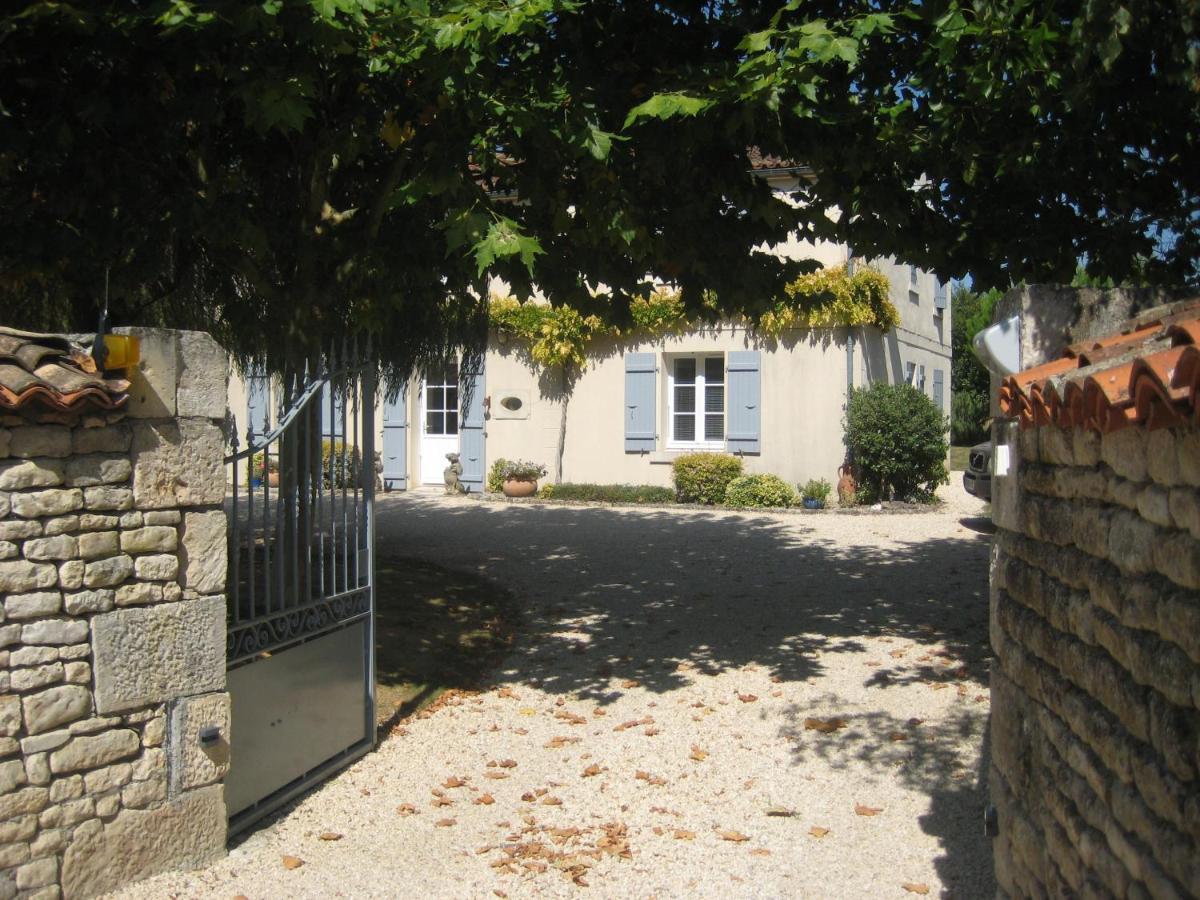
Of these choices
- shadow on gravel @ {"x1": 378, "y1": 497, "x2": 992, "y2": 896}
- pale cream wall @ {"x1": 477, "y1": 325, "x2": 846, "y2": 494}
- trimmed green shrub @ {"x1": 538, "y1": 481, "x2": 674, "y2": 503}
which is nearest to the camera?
shadow on gravel @ {"x1": 378, "y1": 497, "x2": 992, "y2": 896}

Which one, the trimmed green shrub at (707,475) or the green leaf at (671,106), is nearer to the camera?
the green leaf at (671,106)

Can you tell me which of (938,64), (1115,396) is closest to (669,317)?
(938,64)

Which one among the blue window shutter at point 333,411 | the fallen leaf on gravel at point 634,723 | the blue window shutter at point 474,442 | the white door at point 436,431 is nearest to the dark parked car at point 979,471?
the fallen leaf on gravel at point 634,723

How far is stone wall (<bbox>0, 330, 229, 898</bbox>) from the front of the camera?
3.62 meters

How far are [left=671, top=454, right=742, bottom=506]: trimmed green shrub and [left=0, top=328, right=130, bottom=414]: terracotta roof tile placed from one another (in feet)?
36.8

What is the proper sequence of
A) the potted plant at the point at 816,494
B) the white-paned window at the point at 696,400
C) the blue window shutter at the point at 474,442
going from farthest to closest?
the blue window shutter at the point at 474,442 → the white-paned window at the point at 696,400 → the potted plant at the point at 816,494

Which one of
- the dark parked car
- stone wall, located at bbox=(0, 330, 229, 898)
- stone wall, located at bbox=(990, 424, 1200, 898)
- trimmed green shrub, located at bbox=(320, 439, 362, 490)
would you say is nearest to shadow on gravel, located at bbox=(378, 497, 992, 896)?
the dark parked car

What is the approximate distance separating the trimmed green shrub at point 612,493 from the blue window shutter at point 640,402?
676mm

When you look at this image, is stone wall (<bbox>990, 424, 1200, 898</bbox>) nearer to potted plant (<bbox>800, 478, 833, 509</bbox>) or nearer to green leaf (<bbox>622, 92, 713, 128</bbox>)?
green leaf (<bbox>622, 92, 713, 128</bbox>)

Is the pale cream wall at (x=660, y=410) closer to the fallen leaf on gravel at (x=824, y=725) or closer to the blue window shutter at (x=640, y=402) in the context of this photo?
the blue window shutter at (x=640, y=402)

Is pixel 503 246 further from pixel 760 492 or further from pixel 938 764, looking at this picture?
pixel 760 492

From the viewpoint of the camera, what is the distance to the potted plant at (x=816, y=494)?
14172 millimetres

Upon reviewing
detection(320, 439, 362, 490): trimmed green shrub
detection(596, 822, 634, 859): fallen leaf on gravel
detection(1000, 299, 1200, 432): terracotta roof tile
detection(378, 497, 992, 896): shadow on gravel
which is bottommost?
detection(596, 822, 634, 859): fallen leaf on gravel

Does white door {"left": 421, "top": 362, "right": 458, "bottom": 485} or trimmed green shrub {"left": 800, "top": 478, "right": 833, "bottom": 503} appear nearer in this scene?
trimmed green shrub {"left": 800, "top": 478, "right": 833, "bottom": 503}
